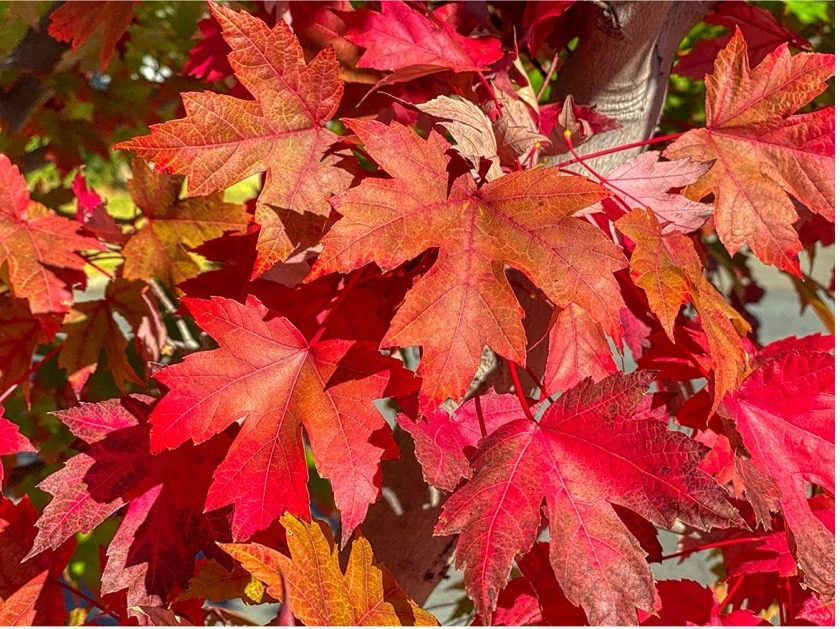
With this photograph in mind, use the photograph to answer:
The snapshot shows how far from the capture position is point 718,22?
107 cm

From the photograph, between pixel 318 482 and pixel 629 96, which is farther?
pixel 318 482

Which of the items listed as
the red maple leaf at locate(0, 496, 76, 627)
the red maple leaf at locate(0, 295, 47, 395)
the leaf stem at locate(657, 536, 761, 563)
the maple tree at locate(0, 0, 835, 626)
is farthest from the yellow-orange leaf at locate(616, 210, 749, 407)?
the red maple leaf at locate(0, 295, 47, 395)

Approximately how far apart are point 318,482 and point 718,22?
3.69ft

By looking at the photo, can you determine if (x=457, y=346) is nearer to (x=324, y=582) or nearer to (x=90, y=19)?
(x=324, y=582)

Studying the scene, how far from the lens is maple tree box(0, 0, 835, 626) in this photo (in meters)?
0.62

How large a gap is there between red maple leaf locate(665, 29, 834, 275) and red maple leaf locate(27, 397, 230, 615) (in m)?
0.52

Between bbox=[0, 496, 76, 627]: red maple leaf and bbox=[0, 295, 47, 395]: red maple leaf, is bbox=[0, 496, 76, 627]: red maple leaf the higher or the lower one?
the lower one

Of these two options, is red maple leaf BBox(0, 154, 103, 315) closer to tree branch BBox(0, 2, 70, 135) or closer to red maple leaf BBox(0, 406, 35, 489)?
red maple leaf BBox(0, 406, 35, 489)

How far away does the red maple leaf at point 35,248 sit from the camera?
895mm

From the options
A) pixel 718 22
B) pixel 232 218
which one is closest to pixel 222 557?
pixel 232 218

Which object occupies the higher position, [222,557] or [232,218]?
[232,218]

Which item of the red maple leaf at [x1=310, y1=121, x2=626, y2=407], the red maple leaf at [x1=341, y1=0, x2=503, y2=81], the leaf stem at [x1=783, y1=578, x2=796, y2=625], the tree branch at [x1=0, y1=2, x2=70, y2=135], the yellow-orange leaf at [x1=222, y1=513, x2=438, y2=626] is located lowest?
the leaf stem at [x1=783, y1=578, x2=796, y2=625]

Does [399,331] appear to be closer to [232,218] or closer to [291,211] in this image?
[291,211]

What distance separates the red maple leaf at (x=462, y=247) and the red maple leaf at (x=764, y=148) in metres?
0.19
